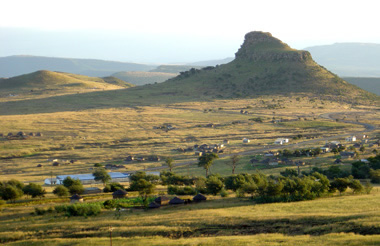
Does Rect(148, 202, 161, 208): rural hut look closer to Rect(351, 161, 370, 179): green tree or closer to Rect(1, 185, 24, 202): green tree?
Rect(1, 185, 24, 202): green tree

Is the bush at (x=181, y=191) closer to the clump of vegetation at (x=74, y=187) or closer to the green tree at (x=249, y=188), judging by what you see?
the green tree at (x=249, y=188)

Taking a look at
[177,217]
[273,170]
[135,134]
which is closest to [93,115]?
[135,134]

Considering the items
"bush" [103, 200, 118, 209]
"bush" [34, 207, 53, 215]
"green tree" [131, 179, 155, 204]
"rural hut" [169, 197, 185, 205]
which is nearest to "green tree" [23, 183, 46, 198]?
"bush" [34, 207, 53, 215]

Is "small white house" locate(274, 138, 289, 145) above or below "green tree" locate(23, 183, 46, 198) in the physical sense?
below

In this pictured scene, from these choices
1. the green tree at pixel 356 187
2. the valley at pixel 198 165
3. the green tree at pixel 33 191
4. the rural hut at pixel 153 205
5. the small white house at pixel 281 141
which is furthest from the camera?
the small white house at pixel 281 141

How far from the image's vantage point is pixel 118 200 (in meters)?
52.2

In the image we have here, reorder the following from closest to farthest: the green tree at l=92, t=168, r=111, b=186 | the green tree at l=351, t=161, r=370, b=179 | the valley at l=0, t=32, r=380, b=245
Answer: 1. the valley at l=0, t=32, r=380, b=245
2. the green tree at l=351, t=161, r=370, b=179
3. the green tree at l=92, t=168, r=111, b=186

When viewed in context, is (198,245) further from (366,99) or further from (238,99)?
(366,99)

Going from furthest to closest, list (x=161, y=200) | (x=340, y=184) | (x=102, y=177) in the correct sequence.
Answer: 1. (x=102, y=177)
2. (x=340, y=184)
3. (x=161, y=200)

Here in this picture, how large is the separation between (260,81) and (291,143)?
10066 centimetres

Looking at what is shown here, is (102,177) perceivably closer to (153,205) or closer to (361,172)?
(153,205)

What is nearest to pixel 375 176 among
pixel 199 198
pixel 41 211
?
pixel 199 198

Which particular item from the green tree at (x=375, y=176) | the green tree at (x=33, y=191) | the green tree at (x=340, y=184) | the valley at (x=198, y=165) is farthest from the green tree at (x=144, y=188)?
the green tree at (x=375, y=176)

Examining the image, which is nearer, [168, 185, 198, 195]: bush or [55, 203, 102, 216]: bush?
[55, 203, 102, 216]: bush
